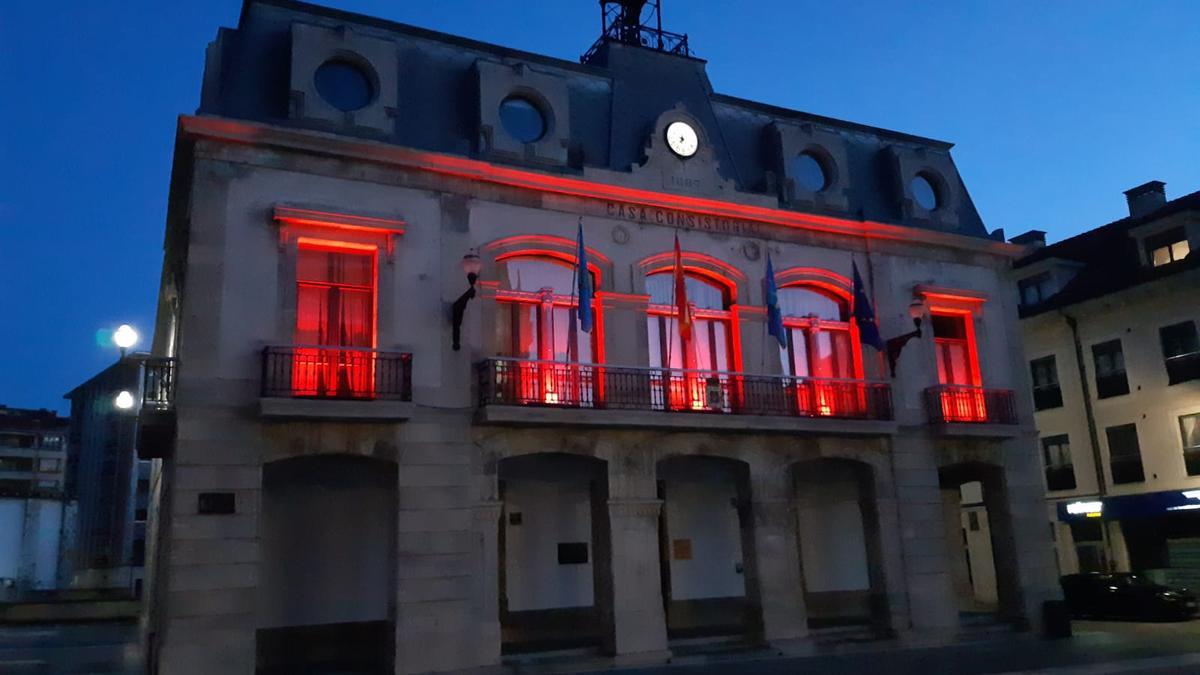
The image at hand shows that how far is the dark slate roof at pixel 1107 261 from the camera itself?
94.4 ft

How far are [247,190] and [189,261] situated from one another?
155 cm

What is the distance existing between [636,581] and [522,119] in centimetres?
896

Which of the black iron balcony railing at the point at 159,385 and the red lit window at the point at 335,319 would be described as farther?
the red lit window at the point at 335,319

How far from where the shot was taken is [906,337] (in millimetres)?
19406

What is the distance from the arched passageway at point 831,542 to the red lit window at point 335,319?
10337mm

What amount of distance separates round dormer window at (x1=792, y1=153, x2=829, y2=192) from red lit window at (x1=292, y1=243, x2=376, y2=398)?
9931mm

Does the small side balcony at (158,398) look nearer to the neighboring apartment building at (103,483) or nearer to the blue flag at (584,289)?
the blue flag at (584,289)

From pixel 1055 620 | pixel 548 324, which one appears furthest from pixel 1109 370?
pixel 548 324

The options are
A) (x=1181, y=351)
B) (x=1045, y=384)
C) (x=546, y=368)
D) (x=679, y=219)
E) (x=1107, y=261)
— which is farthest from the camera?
(x=1045, y=384)

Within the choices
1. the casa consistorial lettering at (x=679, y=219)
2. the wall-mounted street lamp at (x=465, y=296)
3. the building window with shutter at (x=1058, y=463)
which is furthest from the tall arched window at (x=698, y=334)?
the building window with shutter at (x=1058, y=463)

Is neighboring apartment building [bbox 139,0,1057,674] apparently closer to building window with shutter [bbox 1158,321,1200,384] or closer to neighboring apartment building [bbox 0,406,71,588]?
building window with shutter [bbox 1158,321,1200,384]

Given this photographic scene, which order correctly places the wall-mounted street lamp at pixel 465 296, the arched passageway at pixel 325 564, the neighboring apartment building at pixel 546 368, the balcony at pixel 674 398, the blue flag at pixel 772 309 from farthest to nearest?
the blue flag at pixel 772 309
the balcony at pixel 674 398
the arched passageway at pixel 325 564
the wall-mounted street lamp at pixel 465 296
the neighboring apartment building at pixel 546 368

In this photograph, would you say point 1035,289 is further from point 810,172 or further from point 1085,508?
Answer: point 810,172

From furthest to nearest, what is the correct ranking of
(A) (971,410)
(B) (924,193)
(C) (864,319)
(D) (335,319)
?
(B) (924,193)
(A) (971,410)
(C) (864,319)
(D) (335,319)
